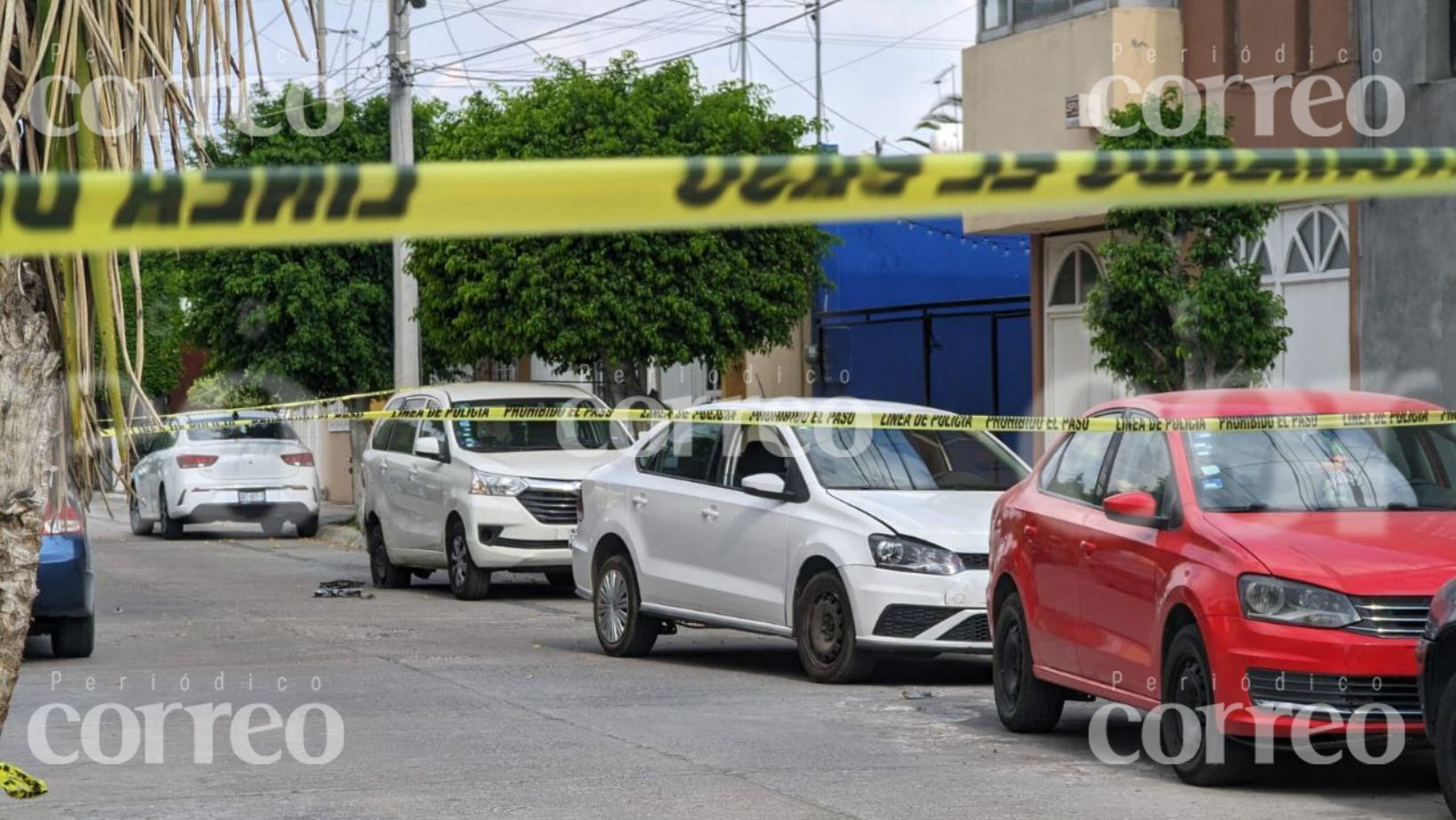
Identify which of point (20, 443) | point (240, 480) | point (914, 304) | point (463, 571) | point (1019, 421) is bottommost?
point (463, 571)

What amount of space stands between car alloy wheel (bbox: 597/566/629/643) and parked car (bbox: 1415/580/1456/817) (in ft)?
23.0

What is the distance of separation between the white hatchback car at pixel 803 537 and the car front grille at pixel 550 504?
3663 mm

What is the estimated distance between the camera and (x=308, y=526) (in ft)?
97.7

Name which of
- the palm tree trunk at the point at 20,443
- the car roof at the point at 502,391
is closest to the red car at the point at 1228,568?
the palm tree trunk at the point at 20,443

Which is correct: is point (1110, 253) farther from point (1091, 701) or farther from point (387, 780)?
point (387, 780)

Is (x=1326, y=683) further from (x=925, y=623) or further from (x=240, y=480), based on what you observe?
(x=240, y=480)

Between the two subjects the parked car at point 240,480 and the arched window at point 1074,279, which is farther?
the parked car at point 240,480

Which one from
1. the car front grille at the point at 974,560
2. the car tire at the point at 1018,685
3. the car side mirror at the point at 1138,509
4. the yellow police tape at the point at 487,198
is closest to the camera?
the yellow police tape at the point at 487,198

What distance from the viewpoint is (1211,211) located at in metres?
15.3

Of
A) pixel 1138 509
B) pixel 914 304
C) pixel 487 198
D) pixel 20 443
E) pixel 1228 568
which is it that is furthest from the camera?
pixel 914 304

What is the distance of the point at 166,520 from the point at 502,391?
11.7 metres

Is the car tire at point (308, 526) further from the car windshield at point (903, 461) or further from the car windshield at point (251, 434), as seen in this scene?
the car windshield at point (903, 461)

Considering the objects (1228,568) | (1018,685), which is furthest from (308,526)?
(1228,568)

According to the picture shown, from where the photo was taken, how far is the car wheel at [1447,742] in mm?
7367
